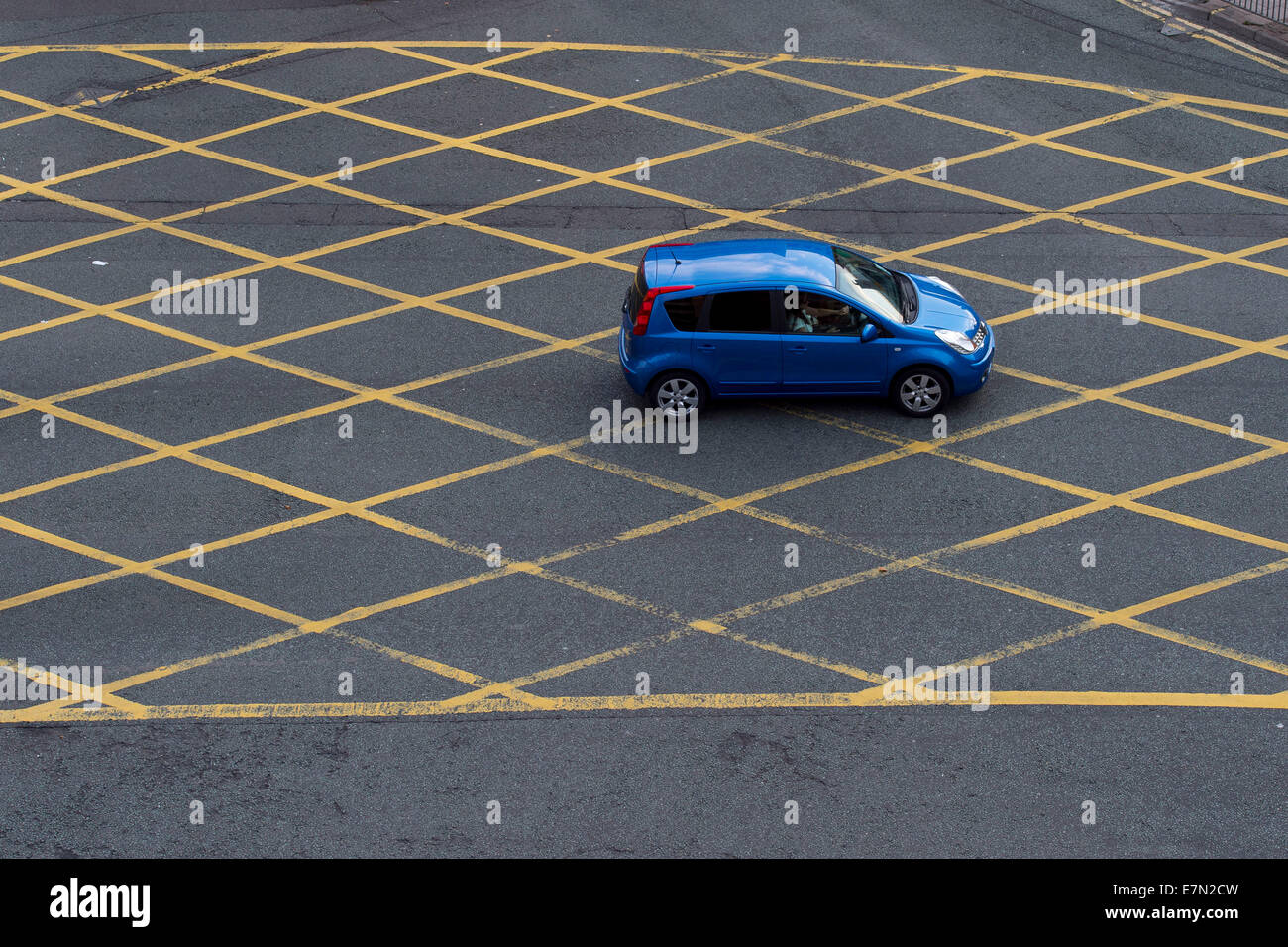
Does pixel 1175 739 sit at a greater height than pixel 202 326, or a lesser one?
lesser

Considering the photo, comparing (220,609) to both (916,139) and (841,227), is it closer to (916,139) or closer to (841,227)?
(841,227)

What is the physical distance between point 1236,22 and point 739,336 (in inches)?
509

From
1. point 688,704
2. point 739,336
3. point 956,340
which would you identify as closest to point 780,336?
point 739,336

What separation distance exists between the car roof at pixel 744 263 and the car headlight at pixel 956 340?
3.77 ft

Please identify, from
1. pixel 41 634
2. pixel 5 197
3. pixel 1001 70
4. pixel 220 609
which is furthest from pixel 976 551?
pixel 5 197

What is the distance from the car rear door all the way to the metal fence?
13.1 metres

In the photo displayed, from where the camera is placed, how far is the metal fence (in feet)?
69.4

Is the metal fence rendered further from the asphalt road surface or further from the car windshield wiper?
the car windshield wiper

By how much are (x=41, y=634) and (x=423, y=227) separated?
7.28 metres

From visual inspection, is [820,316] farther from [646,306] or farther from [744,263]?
[646,306]

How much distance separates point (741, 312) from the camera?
42.3ft

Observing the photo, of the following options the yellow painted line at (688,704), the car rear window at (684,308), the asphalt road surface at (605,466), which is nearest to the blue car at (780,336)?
the car rear window at (684,308)

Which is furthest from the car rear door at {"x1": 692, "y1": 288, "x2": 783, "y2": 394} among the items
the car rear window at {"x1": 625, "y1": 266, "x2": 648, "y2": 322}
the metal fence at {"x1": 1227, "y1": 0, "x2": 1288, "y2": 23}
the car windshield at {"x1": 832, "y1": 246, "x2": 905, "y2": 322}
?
the metal fence at {"x1": 1227, "y1": 0, "x2": 1288, "y2": 23}

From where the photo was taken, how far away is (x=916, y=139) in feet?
59.2
